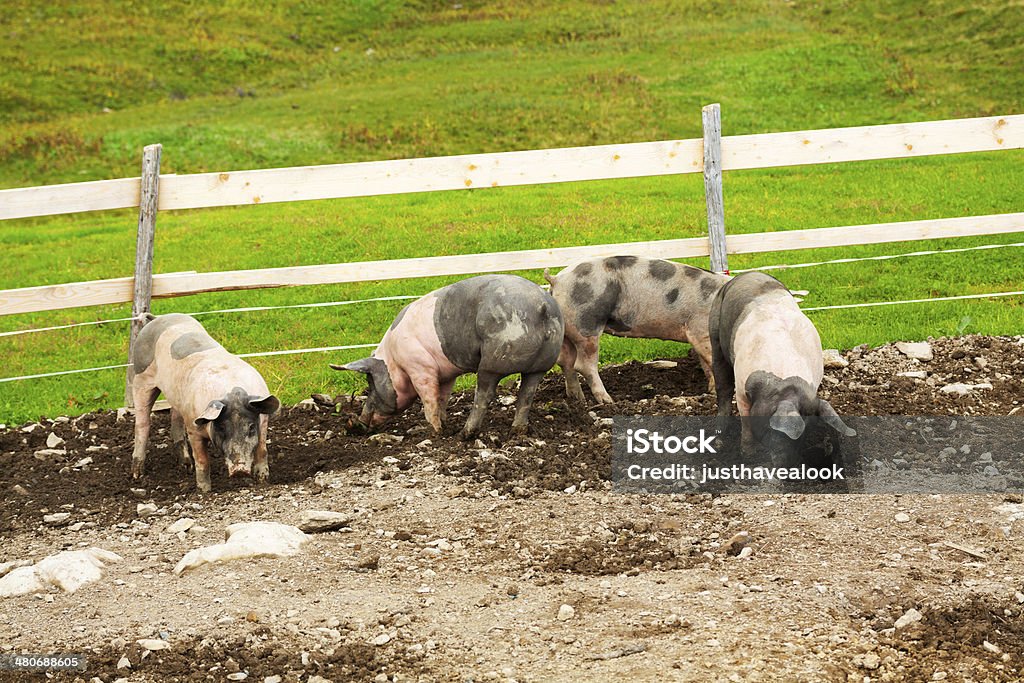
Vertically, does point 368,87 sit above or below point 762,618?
above

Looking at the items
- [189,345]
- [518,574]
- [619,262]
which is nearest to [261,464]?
[189,345]

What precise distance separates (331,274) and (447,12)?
84.8 feet

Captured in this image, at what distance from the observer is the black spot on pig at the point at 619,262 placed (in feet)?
24.6

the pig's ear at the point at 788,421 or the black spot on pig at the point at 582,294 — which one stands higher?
the black spot on pig at the point at 582,294

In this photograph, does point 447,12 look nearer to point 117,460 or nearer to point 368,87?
point 368,87

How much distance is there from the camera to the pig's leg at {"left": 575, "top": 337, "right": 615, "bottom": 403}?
747cm

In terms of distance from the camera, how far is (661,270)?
7.45m

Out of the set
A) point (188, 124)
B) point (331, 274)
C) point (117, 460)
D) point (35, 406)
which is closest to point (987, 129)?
point (331, 274)

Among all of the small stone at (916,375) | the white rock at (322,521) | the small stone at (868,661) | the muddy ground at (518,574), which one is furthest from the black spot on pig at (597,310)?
the small stone at (868,661)

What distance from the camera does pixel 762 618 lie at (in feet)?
14.9

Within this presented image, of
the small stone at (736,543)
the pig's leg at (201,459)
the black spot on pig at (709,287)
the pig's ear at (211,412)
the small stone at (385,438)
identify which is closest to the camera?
the small stone at (736,543)

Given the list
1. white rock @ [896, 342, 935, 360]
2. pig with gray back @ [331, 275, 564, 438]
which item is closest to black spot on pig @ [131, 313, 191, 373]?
pig with gray back @ [331, 275, 564, 438]

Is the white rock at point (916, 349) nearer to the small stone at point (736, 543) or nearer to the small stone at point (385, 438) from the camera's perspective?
the small stone at point (736, 543)

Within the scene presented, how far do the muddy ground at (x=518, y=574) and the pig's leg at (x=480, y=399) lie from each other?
0.29 ft
